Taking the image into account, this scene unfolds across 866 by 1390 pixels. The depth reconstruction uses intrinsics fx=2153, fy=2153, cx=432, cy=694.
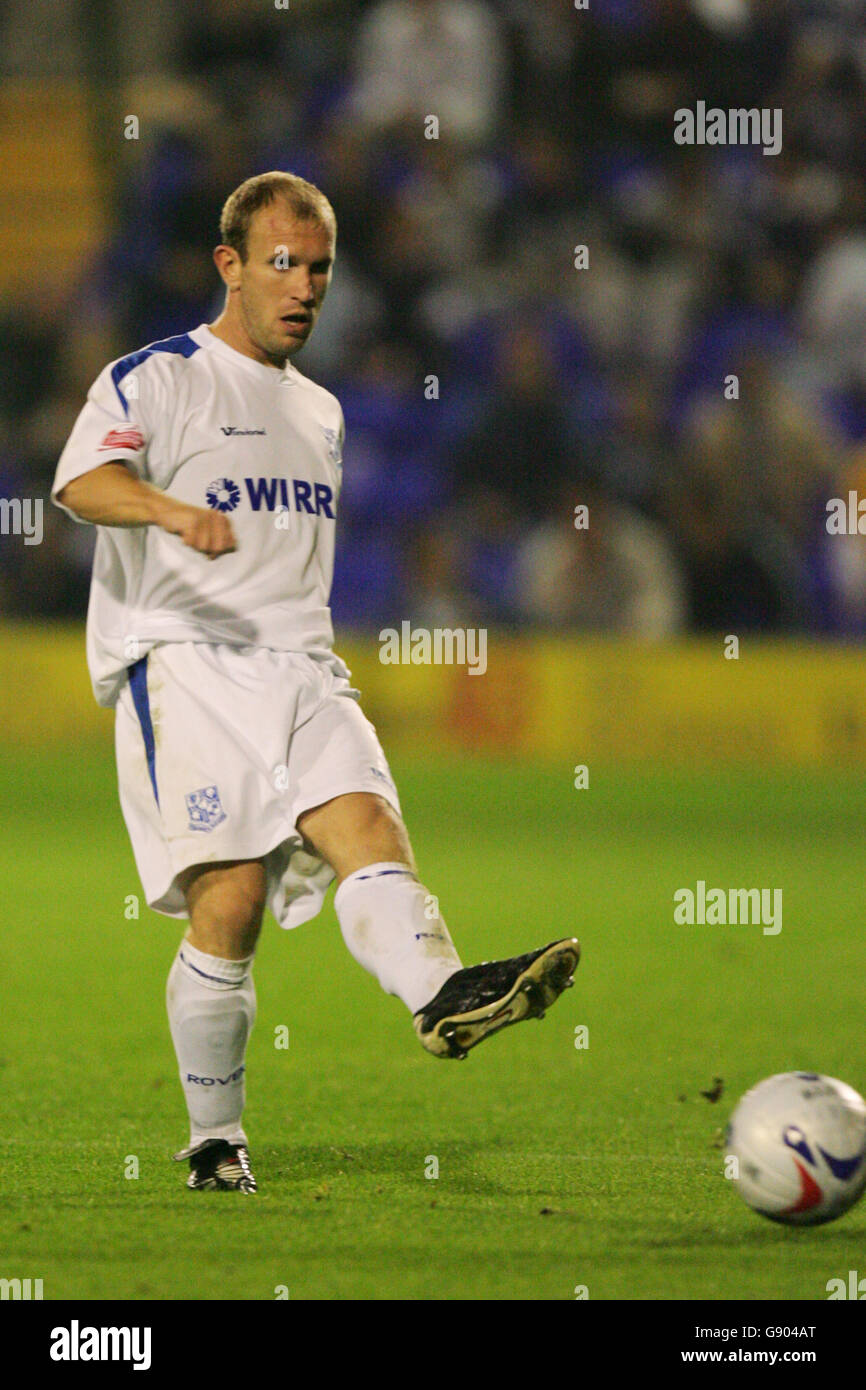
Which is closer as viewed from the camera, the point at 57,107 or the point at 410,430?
the point at 410,430

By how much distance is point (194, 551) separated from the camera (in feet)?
15.6

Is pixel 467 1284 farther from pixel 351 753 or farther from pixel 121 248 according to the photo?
pixel 121 248

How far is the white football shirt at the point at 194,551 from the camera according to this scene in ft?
15.6

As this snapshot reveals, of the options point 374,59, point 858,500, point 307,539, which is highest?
point 374,59

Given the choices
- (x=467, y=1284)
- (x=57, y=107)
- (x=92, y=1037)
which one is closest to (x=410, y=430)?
(x=57, y=107)

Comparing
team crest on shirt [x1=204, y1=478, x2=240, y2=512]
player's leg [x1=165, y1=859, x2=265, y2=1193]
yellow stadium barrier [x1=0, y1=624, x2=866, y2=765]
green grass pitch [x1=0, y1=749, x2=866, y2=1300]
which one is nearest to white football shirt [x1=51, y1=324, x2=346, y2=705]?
team crest on shirt [x1=204, y1=478, x2=240, y2=512]

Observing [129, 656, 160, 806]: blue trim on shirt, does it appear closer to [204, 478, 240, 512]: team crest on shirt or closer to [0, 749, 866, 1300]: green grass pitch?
[204, 478, 240, 512]: team crest on shirt

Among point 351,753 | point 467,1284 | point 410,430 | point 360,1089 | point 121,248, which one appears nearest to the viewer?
point 467,1284

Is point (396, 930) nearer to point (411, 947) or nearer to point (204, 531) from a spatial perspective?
point (411, 947)

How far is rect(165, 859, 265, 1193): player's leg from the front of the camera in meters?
4.62

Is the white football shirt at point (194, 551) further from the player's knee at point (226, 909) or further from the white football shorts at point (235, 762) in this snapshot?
the player's knee at point (226, 909)

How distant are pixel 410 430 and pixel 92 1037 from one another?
9194 mm

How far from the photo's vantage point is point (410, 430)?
15297 millimetres

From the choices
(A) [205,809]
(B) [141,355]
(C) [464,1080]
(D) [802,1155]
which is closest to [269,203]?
(B) [141,355]
